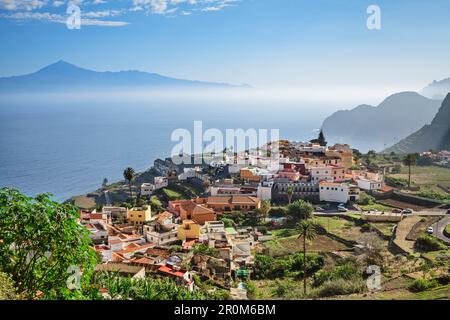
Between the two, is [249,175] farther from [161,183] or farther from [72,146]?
[72,146]

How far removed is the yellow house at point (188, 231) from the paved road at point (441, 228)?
8.30m

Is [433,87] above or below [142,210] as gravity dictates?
above

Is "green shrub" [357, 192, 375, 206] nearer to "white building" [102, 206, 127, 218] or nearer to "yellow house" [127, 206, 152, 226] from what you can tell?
"yellow house" [127, 206, 152, 226]

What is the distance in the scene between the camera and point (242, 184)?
77.9 feet

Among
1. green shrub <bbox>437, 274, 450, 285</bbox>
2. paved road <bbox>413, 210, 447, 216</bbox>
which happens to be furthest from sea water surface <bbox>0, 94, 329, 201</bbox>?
green shrub <bbox>437, 274, 450, 285</bbox>

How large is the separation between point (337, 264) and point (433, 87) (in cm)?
12851

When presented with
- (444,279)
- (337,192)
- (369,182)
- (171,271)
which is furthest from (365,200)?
(171,271)

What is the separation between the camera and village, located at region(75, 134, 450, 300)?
1216 cm

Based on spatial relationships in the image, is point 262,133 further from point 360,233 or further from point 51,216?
point 51,216

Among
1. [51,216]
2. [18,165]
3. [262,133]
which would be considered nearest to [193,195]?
[51,216]

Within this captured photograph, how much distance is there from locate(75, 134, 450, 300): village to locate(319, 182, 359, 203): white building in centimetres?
5

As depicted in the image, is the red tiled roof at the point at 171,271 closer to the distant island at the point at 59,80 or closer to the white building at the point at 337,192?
the white building at the point at 337,192

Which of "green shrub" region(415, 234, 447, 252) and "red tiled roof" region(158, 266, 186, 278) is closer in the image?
"red tiled roof" region(158, 266, 186, 278)

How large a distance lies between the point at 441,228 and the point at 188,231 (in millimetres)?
9112
